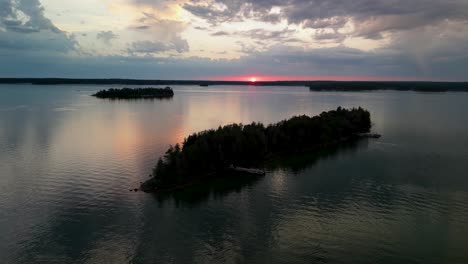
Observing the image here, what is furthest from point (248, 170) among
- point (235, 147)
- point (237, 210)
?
point (237, 210)

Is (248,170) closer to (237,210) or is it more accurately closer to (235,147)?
(235,147)

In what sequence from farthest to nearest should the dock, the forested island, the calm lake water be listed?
the dock → the forested island → the calm lake water

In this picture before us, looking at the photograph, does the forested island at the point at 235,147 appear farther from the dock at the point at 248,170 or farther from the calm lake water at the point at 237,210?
the calm lake water at the point at 237,210

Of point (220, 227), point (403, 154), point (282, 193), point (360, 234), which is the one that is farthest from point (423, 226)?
point (403, 154)

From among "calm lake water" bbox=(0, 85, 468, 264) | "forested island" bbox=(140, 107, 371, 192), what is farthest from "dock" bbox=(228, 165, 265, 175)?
"calm lake water" bbox=(0, 85, 468, 264)

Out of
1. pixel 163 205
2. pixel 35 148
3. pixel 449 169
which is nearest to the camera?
pixel 163 205

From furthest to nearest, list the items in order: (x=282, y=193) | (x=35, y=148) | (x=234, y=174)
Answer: (x=35, y=148)
(x=234, y=174)
(x=282, y=193)

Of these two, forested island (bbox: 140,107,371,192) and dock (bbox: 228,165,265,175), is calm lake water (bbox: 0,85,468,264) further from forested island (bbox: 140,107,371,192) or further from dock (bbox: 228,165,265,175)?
forested island (bbox: 140,107,371,192)

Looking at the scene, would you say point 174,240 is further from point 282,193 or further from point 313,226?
point 282,193
